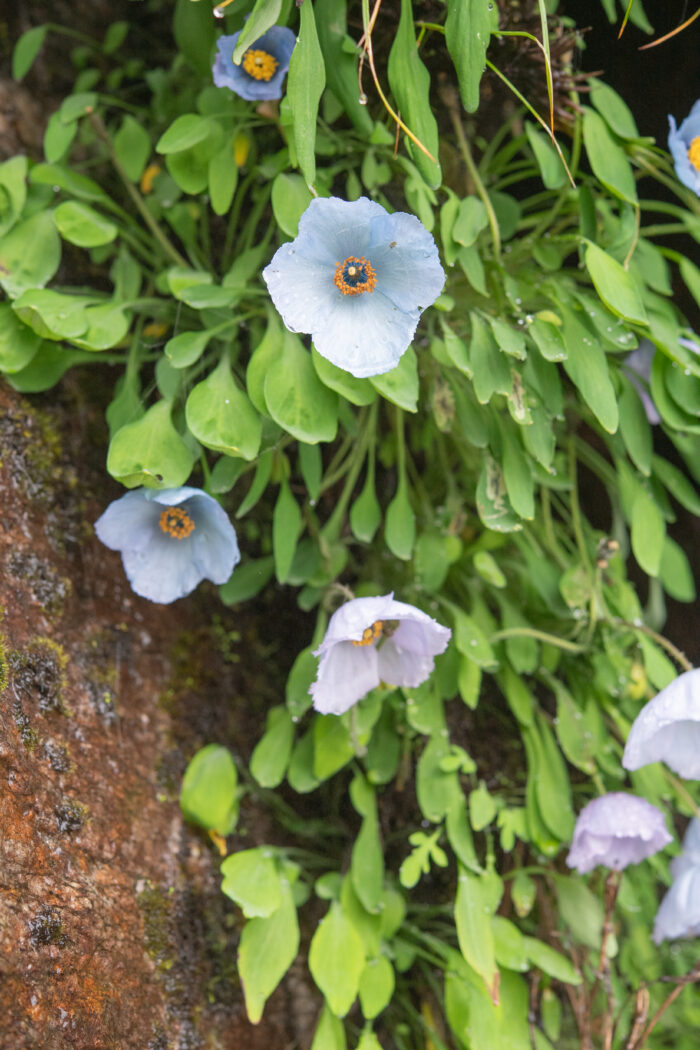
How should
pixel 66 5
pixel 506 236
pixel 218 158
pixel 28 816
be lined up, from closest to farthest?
pixel 28 816, pixel 218 158, pixel 506 236, pixel 66 5

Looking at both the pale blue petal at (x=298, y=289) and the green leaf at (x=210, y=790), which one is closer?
the pale blue petal at (x=298, y=289)

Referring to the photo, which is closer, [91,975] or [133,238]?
[91,975]

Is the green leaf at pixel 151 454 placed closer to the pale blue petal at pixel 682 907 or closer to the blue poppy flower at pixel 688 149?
the blue poppy flower at pixel 688 149

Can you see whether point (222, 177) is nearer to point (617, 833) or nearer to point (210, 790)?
point (210, 790)

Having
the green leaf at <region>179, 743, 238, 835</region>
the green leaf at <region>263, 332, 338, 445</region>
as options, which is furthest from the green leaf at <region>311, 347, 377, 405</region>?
the green leaf at <region>179, 743, 238, 835</region>

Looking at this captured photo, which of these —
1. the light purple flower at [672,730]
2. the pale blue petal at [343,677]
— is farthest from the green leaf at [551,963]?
the pale blue petal at [343,677]

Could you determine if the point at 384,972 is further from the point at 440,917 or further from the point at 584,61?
the point at 584,61

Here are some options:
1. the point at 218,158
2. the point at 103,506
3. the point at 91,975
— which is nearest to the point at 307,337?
the point at 218,158
